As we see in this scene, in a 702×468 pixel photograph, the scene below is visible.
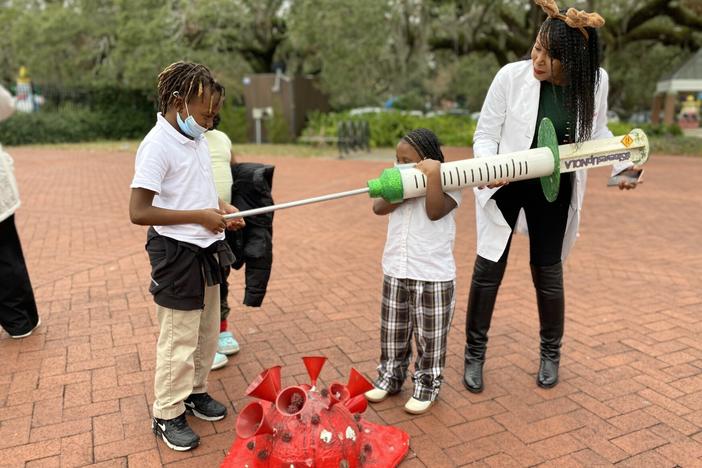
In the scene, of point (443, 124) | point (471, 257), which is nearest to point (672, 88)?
point (443, 124)

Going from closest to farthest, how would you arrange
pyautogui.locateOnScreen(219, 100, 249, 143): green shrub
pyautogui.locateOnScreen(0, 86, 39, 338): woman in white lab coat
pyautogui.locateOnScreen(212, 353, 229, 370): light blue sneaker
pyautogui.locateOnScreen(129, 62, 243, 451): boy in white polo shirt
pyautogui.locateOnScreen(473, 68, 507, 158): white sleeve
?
pyautogui.locateOnScreen(129, 62, 243, 451): boy in white polo shirt
pyautogui.locateOnScreen(473, 68, 507, 158): white sleeve
pyautogui.locateOnScreen(212, 353, 229, 370): light blue sneaker
pyautogui.locateOnScreen(0, 86, 39, 338): woman in white lab coat
pyautogui.locateOnScreen(219, 100, 249, 143): green shrub

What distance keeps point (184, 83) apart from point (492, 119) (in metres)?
1.51

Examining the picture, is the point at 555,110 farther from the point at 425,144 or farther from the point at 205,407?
the point at 205,407

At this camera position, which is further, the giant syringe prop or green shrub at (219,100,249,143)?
green shrub at (219,100,249,143)

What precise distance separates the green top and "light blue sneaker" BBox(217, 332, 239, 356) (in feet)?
6.73

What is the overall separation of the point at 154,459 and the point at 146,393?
0.62 m

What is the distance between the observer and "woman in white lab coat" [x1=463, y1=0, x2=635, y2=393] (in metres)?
2.59

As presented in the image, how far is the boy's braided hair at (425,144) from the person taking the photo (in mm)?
2633

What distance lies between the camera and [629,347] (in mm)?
3627

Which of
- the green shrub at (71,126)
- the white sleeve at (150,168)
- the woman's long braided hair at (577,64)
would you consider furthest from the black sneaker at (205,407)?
the green shrub at (71,126)

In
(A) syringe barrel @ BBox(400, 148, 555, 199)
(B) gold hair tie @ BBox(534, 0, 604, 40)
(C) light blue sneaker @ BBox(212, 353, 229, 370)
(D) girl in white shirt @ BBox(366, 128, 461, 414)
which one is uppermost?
(B) gold hair tie @ BBox(534, 0, 604, 40)

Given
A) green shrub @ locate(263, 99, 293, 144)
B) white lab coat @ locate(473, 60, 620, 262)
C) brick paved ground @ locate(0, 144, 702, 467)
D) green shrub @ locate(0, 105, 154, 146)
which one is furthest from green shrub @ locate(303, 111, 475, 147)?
white lab coat @ locate(473, 60, 620, 262)

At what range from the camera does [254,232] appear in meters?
3.11

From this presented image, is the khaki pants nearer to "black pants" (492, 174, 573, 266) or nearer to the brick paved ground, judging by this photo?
the brick paved ground
